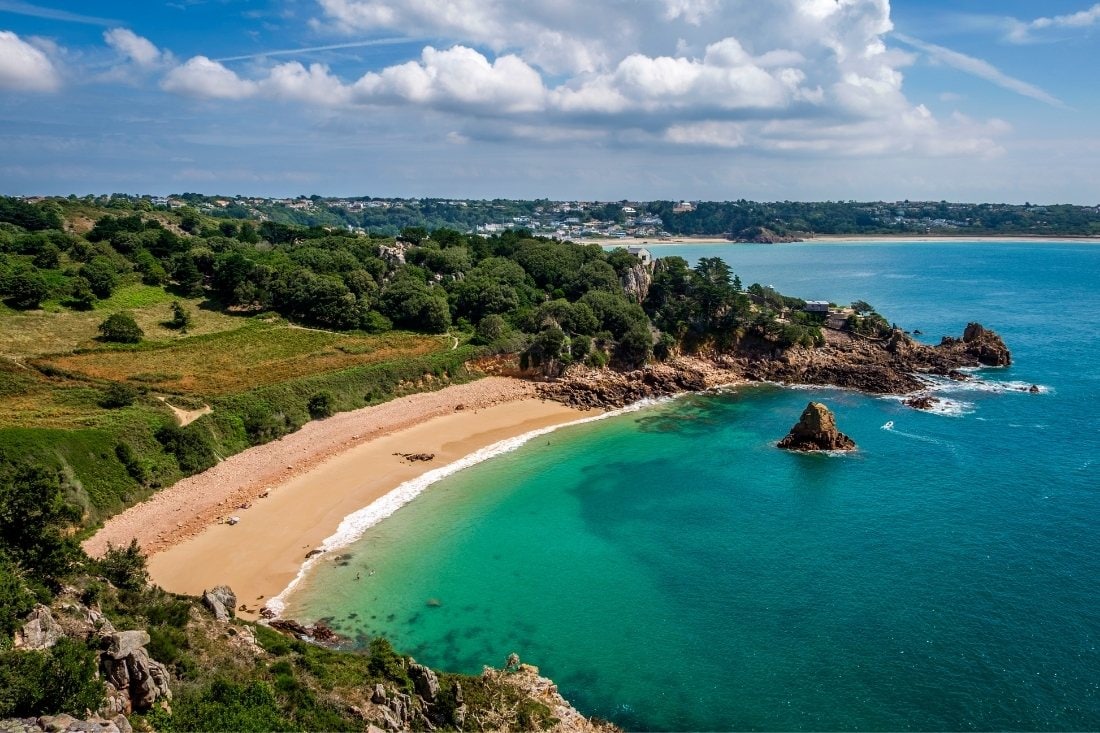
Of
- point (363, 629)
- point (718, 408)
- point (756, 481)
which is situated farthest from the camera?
point (718, 408)

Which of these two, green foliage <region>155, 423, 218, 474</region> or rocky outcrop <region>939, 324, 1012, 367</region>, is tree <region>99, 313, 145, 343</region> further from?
rocky outcrop <region>939, 324, 1012, 367</region>

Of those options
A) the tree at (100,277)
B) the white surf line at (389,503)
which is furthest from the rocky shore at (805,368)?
the tree at (100,277)

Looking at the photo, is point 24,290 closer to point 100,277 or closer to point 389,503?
point 100,277

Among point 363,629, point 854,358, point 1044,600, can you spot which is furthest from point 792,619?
point 854,358

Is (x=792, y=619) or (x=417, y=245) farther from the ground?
(x=417, y=245)

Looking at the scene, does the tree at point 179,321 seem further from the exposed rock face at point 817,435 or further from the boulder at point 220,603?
the exposed rock face at point 817,435

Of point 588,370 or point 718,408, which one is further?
point 588,370

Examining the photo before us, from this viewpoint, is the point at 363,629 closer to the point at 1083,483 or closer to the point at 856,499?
the point at 856,499
